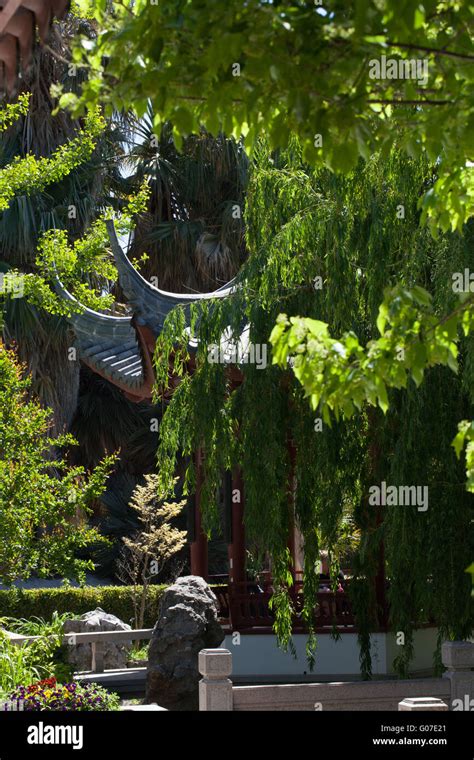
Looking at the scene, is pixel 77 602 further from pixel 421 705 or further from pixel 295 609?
pixel 421 705

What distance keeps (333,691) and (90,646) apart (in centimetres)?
883

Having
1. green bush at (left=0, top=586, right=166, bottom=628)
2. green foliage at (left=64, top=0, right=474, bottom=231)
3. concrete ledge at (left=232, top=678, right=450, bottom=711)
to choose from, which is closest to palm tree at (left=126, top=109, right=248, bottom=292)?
green bush at (left=0, top=586, right=166, bottom=628)

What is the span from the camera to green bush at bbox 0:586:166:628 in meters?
22.2

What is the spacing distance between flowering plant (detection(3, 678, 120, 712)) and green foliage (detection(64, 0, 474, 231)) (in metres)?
5.96

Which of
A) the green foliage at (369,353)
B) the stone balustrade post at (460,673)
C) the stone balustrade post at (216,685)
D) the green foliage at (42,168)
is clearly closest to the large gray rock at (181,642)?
the stone balustrade post at (216,685)

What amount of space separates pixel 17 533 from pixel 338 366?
807 cm

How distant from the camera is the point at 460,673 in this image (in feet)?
28.6

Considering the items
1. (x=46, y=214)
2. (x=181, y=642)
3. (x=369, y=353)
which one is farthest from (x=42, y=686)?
(x=46, y=214)

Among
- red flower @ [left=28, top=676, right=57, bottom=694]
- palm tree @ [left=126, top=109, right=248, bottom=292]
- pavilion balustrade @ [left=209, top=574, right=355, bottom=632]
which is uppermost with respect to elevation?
palm tree @ [left=126, top=109, right=248, bottom=292]

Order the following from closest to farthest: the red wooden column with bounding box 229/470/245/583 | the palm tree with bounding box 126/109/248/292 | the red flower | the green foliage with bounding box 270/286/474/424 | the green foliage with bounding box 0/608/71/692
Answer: the green foliage with bounding box 270/286/474/424 → the red flower → the green foliage with bounding box 0/608/71/692 → the red wooden column with bounding box 229/470/245/583 → the palm tree with bounding box 126/109/248/292

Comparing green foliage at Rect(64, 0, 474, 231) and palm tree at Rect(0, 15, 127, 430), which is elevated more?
palm tree at Rect(0, 15, 127, 430)

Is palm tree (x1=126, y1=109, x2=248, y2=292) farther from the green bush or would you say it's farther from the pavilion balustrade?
the pavilion balustrade

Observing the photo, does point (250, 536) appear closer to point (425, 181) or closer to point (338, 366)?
point (425, 181)
